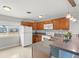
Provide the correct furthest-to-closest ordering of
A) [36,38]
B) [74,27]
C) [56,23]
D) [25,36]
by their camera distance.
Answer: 1. [36,38]
2. [56,23]
3. [25,36]
4. [74,27]

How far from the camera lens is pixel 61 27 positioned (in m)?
5.26

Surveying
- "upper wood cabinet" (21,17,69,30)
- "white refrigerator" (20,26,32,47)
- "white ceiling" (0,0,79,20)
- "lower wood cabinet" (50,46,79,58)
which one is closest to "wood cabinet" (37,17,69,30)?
"upper wood cabinet" (21,17,69,30)

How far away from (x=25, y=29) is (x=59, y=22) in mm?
2426

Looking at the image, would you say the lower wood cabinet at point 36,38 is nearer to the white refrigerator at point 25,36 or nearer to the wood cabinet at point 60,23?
the white refrigerator at point 25,36

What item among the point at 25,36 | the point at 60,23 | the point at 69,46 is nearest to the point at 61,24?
the point at 60,23

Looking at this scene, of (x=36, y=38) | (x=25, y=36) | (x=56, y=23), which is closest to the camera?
(x=25, y=36)

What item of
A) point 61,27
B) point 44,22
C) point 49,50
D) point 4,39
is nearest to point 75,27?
point 61,27

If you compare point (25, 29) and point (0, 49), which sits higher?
point (25, 29)

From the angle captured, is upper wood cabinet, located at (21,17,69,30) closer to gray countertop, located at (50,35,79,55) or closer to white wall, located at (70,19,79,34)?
white wall, located at (70,19,79,34)

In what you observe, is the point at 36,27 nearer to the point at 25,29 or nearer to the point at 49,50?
the point at 25,29

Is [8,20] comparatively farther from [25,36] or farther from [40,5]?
[40,5]

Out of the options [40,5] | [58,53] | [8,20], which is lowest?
[58,53]

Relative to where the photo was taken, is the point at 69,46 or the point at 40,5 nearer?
the point at 69,46

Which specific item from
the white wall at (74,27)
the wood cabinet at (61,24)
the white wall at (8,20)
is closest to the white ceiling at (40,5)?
the wood cabinet at (61,24)
